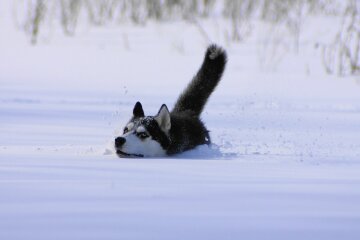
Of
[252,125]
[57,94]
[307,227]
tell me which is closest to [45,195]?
[307,227]

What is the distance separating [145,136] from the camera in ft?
14.8

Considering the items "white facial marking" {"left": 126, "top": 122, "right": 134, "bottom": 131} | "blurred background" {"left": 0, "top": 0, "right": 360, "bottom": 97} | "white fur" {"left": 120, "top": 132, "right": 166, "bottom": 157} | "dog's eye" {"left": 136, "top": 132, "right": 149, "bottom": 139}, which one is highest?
"white facial marking" {"left": 126, "top": 122, "right": 134, "bottom": 131}

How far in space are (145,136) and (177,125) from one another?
327mm

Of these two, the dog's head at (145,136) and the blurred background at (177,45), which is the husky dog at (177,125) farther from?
the blurred background at (177,45)

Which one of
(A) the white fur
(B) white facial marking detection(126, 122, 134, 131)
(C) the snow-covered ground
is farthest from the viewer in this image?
(B) white facial marking detection(126, 122, 134, 131)

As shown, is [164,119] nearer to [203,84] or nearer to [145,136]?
[145,136]

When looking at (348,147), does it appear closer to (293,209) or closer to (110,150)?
(110,150)

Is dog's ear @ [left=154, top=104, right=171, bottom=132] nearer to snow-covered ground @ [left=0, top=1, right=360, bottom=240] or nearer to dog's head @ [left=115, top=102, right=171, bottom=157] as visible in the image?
dog's head @ [left=115, top=102, right=171, bottom=157]

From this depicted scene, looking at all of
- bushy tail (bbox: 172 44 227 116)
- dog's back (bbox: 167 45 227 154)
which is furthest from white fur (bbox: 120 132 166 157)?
bushy tail (bbox: 172 44 227 116)

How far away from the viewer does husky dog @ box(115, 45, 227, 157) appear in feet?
14.5

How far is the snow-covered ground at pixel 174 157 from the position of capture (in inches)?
95.5

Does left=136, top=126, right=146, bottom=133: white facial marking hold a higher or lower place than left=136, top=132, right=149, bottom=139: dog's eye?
higher

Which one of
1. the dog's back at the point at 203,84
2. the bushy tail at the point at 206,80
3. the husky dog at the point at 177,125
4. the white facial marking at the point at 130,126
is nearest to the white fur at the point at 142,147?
the husky dog at the point at 177,125

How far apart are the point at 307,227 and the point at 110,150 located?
7.08 feet
